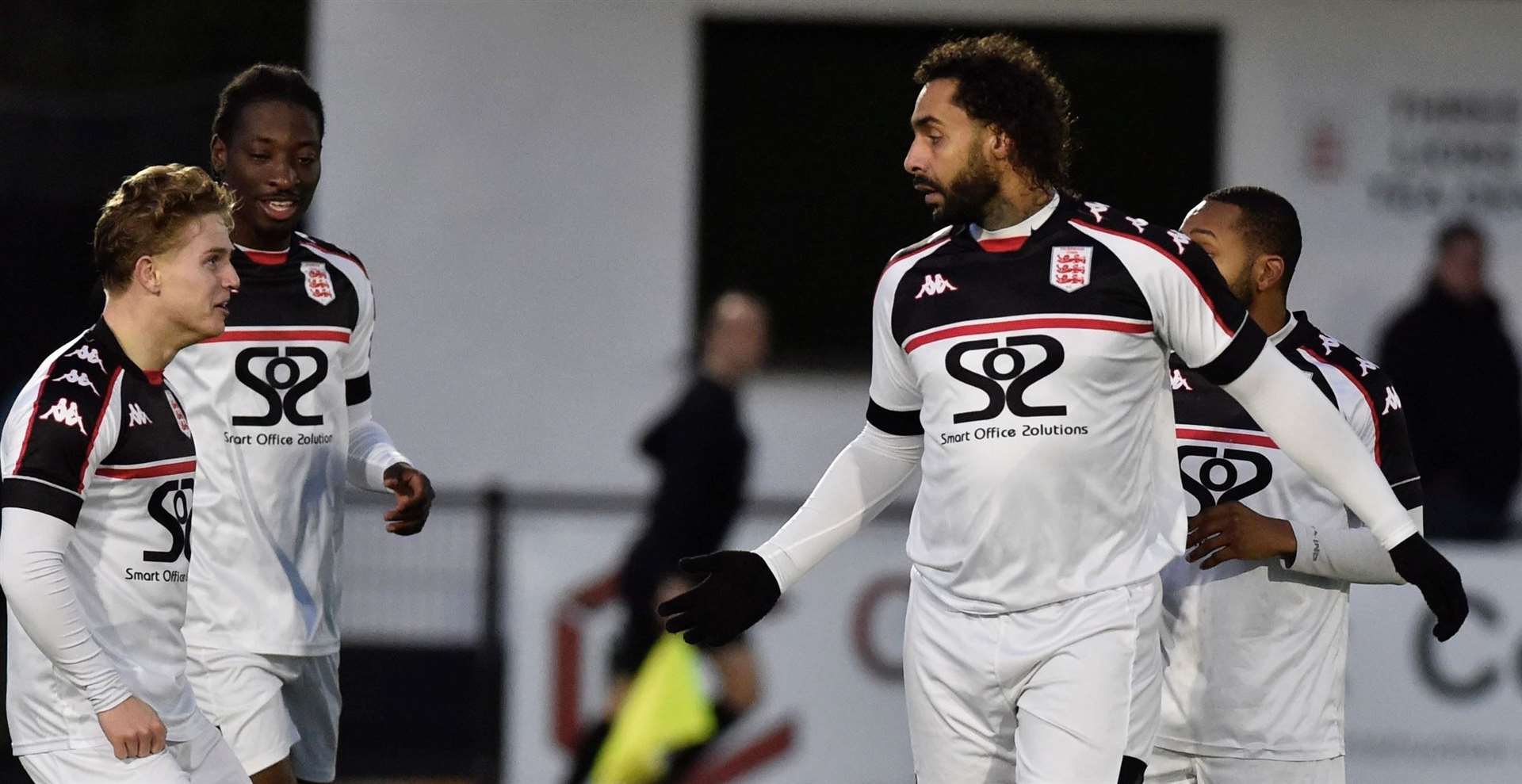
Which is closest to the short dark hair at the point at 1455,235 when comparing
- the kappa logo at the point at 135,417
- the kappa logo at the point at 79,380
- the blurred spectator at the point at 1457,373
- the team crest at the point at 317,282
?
the blurred spectator at the point at 1457,373

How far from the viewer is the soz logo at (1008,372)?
4355 millimetres

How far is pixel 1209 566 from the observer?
15.7 ft

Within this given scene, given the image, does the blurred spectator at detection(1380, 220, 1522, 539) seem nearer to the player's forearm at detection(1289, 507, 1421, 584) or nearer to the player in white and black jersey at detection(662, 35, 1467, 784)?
the player's forearm at detection(1289, 507, 1421, 584)

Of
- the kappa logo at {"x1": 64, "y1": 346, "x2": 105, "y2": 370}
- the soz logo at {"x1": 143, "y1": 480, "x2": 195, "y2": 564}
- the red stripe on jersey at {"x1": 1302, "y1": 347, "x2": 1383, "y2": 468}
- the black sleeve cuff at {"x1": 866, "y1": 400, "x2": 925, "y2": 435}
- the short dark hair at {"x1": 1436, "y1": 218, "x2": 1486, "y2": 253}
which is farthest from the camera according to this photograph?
the short dark hair at {"x1": 1436, "y1": 218, "x2": 1486, "y2": 253}

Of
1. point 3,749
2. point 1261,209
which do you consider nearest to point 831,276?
point 3,749

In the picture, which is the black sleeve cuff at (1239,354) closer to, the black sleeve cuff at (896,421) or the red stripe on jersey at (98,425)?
the black sleeve cuff at (896,421)

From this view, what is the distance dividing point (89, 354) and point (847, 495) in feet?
5.40

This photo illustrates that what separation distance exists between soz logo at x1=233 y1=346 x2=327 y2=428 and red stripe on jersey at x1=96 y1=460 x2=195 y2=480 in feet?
2.37

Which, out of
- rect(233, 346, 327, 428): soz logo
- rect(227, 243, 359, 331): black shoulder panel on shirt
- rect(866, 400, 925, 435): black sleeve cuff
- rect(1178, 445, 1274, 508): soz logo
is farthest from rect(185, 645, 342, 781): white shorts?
rect(1178, 445, 1274, 508): soz logo

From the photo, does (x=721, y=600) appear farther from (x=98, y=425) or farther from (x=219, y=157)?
(x=219, y=157)

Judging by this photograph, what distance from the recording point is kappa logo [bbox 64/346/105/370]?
429 centimetres

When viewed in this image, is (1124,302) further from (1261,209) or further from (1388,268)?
(1388,268)

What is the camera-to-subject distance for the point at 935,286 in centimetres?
451

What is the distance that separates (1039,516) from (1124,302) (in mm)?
465
